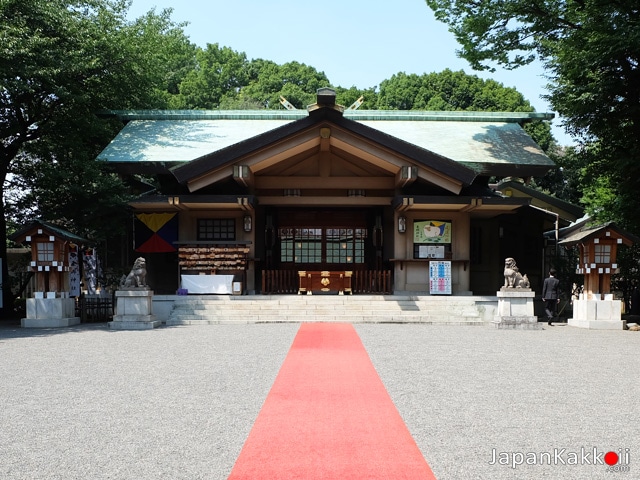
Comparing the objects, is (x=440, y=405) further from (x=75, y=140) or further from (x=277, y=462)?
(x=75, y=140)

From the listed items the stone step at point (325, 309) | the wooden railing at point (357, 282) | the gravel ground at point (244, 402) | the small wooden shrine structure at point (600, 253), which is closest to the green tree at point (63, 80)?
the stone step at point (325, 309)

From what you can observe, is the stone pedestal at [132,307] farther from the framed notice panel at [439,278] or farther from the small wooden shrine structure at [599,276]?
the small wooden shrine structure at [599,276]

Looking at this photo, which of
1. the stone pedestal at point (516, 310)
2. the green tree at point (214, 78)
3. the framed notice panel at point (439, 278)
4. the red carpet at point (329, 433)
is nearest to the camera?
the red carpet at point (329, 433)

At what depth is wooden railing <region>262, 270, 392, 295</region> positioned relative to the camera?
1627cm

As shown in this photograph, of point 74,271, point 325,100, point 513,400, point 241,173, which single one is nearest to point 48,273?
point 74,271

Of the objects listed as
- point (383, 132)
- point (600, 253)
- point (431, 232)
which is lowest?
point (600, 253)

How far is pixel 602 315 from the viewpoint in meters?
13.9

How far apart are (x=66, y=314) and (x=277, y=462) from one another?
40.0 ft

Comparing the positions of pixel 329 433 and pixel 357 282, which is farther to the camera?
pixel 357 282

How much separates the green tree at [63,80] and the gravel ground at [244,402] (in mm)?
7753

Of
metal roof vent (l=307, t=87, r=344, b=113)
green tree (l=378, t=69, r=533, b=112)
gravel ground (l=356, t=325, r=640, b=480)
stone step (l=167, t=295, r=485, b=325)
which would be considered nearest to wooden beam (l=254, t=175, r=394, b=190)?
metal roof vent (l=307, t=87, r=344, b=113)

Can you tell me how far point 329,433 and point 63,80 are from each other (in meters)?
15.2

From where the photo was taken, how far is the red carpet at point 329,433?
3.82m

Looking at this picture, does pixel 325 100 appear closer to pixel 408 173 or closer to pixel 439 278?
pixel 408 173
